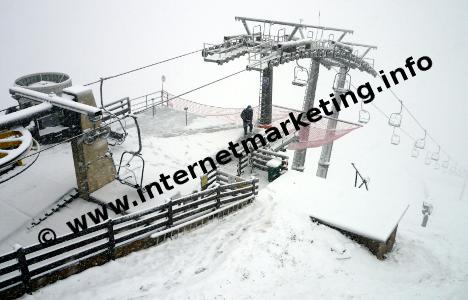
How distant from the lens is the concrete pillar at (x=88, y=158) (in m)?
10.9

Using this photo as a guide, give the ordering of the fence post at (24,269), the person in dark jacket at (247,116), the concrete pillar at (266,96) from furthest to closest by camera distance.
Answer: the concrete pillar at (266,96) → the person in dark jacket at (247,116) → the fence post at (24,269)

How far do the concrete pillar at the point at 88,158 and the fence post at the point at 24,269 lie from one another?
4354mm

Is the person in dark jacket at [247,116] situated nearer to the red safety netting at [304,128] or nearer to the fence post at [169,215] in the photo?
the red safety netting at [304,128]

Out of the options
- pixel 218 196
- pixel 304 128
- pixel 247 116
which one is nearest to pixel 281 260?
pixel 218 196

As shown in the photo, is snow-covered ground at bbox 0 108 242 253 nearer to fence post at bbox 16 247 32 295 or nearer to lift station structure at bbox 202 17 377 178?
fence post at bbox 16 247 32 295

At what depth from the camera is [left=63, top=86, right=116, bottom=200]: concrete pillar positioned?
10.9 metres

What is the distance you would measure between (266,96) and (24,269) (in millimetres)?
13132

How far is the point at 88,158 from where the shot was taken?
11.1m

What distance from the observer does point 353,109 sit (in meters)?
131

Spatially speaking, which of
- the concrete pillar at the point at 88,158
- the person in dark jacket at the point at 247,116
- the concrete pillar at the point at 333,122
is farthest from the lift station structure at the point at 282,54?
the concrete pillar at the point at 88,158

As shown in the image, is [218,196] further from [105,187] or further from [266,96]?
[266,96]

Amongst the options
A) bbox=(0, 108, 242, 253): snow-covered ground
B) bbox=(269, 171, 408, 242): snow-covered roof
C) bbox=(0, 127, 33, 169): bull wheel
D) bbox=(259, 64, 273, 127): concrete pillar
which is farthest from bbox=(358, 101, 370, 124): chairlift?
Result: bbox=(0, 127, 33, 169): bull wheel

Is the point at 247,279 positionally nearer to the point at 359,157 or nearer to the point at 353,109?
the point at 359,157

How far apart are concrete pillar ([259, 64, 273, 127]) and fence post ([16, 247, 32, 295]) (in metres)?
12.9
